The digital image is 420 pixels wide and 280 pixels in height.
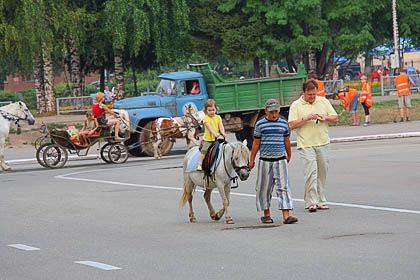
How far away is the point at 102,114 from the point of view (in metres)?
28.5

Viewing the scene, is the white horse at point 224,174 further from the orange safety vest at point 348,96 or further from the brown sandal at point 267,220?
the orange safety vest at point 348,96

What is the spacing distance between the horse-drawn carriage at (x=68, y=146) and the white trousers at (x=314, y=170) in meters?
13.4

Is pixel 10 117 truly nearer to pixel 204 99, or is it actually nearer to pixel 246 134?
pixel 204 99

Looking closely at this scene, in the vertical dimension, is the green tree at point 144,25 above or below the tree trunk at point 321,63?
above

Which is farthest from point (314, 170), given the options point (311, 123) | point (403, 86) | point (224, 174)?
point (403, 86)

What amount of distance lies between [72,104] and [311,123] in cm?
3274

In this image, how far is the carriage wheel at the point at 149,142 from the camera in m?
30.3

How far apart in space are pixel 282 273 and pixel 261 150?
4330 mm

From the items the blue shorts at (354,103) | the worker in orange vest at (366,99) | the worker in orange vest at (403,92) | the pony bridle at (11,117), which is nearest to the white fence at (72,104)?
the blue shorts at (354,103)

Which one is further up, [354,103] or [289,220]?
[354,103]

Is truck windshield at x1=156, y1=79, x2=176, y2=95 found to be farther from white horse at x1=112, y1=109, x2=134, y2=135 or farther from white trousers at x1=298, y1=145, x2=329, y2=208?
white trousers at x1=298, y1=145, x2=329, y2=208

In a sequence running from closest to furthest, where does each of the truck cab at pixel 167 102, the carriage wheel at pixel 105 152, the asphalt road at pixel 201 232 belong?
the asphalt road at pixel 201 232 < the carriage wheel at pixel 105 152 < the truck cab at pixel 167 102

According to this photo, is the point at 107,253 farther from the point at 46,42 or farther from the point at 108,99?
the point at 108,99

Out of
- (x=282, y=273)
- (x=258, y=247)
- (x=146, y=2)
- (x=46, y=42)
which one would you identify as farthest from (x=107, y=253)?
(x=146, y=2)
